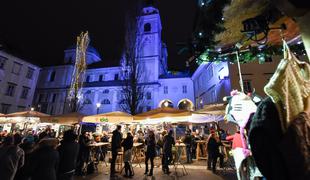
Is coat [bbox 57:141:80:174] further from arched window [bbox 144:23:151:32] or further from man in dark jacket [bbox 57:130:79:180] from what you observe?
arched window [bbox 144:23:151:32]

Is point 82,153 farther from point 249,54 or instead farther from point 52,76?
point 52,76

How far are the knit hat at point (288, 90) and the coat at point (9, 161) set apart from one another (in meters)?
5.67

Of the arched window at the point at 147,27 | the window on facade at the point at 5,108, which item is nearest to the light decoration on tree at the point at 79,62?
the window on facade at the point at 5,108

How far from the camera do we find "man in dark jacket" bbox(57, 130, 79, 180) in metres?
4.98

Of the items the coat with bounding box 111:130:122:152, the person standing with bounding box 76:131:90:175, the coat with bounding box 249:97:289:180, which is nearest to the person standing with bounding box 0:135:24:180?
the coat with bounding box 111:130:122:152

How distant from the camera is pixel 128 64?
83.0 ft

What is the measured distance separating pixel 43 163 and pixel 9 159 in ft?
3.44

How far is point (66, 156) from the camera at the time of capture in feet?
16.6

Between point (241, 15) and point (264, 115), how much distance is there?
2570 mm

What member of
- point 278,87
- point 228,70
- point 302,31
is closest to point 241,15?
point 302,31

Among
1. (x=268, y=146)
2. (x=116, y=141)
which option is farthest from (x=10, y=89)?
(x=268, y=146)

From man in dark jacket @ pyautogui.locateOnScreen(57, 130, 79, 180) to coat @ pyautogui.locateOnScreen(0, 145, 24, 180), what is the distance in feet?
3.15

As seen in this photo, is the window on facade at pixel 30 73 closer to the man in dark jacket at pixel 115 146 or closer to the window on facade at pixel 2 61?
the window on facade at pixel 2 61

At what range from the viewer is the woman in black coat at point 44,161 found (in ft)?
13.4
